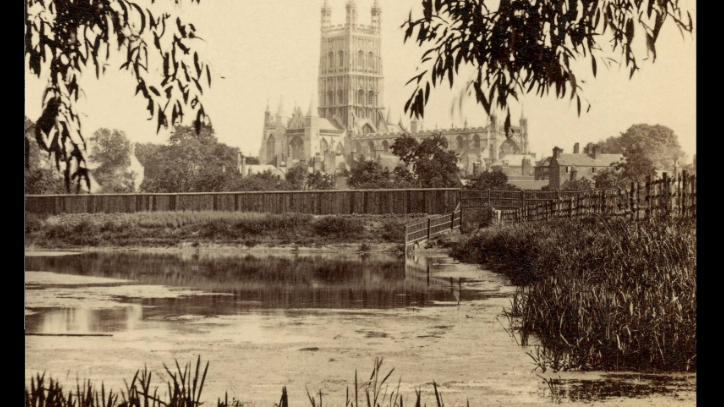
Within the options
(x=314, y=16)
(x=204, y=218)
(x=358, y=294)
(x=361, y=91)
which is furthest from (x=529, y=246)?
(x=204, y=218)

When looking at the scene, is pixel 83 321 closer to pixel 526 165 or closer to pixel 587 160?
pixel 526 165

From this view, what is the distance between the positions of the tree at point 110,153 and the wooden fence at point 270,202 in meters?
0.33

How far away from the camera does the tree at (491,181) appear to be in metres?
6.71

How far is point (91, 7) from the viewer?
18.2ft

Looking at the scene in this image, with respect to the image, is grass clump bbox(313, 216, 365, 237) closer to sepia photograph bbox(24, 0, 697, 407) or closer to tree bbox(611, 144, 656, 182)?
sepia photograph bbox(24, 0, 697, 407)

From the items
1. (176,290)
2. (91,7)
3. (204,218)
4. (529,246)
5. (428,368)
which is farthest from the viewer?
(204,218)

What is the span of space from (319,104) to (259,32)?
827 mm

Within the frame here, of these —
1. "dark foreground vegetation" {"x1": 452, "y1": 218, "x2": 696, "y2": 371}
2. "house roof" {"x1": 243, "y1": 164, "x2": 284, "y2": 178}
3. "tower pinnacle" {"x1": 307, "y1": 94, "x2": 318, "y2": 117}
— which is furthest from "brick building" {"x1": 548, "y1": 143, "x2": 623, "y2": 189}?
"house roof" {"x1": 243, "y1": 164, "x2": 284, "y2": 178}

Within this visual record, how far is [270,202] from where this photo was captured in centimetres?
822

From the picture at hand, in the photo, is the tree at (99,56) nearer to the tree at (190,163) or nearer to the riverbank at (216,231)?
the tree at (190,163)

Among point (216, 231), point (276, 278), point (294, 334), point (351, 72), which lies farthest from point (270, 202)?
point (216, 231)

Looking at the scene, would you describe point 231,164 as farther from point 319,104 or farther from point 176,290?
point 176,290

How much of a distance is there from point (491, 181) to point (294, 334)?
225 centimetres

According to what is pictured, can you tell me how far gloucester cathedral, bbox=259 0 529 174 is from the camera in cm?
561
